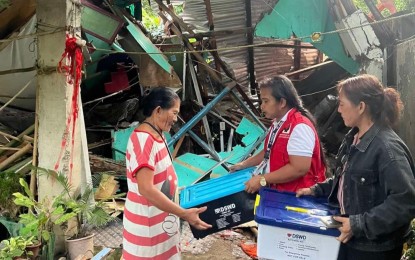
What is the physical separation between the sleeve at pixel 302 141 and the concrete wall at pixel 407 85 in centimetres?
343

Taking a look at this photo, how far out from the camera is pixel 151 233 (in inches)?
102

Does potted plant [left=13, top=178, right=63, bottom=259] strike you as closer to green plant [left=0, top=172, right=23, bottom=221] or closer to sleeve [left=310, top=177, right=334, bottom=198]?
green plant [left=0, top=172, right=23, bottom=221]

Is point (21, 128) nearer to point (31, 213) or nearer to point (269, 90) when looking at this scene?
point (31, 213)

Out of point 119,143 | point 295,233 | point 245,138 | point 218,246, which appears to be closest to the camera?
point 295,233

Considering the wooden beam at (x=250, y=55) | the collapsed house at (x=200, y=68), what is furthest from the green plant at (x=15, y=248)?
the wooden beam at (x=250, y=55)

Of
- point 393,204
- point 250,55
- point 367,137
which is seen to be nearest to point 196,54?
point 250,55

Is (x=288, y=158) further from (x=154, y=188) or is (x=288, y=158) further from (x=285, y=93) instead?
(x=154, y=188)

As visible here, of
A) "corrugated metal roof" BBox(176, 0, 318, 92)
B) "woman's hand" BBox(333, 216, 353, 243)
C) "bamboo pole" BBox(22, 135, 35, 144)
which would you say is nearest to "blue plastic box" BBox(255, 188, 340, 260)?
"woman's hand" BBox(333, 216, 353, 243)

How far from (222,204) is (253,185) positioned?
266 millimetres

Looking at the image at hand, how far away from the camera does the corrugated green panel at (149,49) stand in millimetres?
6301

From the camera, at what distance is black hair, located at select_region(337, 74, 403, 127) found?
2.12 metres

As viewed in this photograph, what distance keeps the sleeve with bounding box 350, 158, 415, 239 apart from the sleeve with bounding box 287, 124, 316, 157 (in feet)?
2.36

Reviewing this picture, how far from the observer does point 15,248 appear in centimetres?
381

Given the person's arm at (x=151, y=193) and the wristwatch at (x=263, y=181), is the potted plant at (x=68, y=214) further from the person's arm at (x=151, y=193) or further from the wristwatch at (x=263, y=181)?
the wristwatch at (x=263, y=181)
